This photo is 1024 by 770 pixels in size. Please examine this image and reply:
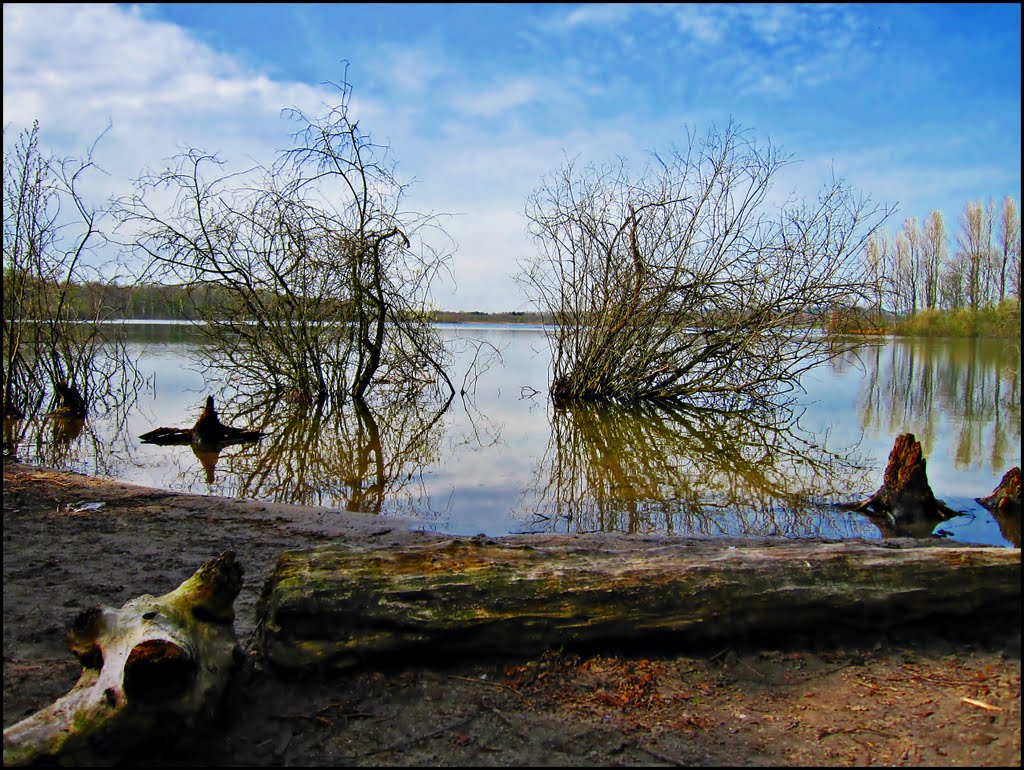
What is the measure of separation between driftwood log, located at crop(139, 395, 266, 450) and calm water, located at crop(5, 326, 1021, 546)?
15.8 inches

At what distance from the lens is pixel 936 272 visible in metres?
49.1

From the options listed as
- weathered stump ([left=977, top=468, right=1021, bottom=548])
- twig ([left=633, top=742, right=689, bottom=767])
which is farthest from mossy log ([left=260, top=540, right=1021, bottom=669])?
weathered stump ([left=977, top=468, right=1021, bottom=548])

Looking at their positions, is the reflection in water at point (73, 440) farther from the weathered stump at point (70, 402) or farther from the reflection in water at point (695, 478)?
the reflection in water at point (695, 478)

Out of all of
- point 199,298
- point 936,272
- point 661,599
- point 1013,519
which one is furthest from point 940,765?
point 936,272

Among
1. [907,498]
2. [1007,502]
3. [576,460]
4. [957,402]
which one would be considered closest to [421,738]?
[907,498]

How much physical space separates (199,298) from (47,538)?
1209 cm

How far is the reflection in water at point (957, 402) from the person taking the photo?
11.4 meters

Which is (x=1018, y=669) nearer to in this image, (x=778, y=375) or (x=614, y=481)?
(x=614, y=481)

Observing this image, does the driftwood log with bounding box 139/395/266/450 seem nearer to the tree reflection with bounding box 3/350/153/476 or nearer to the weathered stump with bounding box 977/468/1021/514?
the tree reflection with bounding box 3/350/153/476

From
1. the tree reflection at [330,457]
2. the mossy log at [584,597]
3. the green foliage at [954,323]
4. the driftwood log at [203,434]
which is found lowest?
the tree reflection at [330,457]

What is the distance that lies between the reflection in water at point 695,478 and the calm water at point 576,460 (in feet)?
0.11

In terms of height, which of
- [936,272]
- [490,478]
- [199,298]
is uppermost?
[936,272]

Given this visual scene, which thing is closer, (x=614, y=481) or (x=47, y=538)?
(x=47, y=538)

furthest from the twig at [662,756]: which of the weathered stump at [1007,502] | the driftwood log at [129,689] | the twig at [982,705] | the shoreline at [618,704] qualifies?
the weathered stump at [1007,502]
